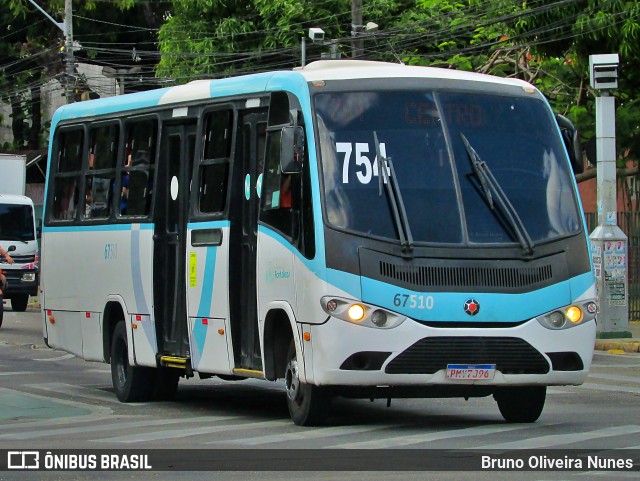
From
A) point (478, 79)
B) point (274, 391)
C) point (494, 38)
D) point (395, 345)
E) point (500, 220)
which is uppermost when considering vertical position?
point (494, 38)

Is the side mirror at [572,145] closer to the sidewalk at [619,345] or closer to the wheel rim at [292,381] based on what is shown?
the wheel rim at [292,381]

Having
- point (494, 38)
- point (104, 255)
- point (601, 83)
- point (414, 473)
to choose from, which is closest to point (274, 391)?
point (104, 255)

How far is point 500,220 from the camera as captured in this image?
12.5 m

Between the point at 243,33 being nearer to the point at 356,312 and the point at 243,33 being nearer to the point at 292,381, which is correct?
the point at 292,381

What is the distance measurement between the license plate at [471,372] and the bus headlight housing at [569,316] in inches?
24.4

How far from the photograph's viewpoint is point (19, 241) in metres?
36.2

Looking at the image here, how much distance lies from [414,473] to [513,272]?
304cm

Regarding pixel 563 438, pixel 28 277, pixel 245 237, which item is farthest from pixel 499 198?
pixel 28 277

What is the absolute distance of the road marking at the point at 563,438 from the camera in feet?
36.8

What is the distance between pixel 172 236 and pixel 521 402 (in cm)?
410

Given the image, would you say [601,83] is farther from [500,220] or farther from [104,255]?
[500,220]

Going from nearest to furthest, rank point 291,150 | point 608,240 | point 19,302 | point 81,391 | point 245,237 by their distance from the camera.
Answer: point 291,150, point 245,237, point 81,391, point 608,240, point 19,302

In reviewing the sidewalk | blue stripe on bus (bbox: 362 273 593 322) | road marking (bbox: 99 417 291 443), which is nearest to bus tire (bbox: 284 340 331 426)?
road marking (bbox: 99 417 291 443)

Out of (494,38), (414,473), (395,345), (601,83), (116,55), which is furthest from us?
(116,55)
